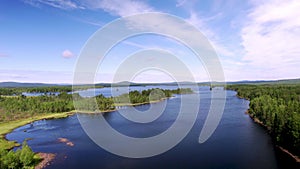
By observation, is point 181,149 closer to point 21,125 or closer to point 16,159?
point 16,159

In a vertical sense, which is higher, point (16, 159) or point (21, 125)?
point (16, 159)

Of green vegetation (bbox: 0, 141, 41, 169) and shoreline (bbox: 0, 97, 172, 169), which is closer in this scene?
green vegetation (bbox: 0, 141, 41, 169)

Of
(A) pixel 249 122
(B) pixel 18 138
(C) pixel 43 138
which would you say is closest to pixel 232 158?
(A) pixel 249 122

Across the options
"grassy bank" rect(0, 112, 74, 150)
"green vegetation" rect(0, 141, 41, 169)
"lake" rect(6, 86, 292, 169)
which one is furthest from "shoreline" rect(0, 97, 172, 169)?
"green vegetation" rect(0, 141, 41, 169)

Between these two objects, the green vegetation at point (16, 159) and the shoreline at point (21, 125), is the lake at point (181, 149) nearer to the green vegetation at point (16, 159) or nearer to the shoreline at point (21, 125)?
the shoreline at point (21, 125)

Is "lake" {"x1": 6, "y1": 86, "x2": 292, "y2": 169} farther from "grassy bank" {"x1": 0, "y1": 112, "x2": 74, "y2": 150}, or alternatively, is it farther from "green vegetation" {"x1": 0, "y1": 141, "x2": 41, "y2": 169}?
"green vegetation" {"x1": 0, "y1": 141, "x2": 41, "y2": 169}

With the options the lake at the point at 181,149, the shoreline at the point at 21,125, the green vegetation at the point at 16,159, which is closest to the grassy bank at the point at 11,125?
the shoreline at the point at 21,125

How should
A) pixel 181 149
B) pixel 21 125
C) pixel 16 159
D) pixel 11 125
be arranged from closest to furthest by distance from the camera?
pixel 16 159
pixel 181 149
pixel 11 125
pixel 21 125

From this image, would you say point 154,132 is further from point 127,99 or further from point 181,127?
point 127,99

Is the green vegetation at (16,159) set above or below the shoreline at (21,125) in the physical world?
above

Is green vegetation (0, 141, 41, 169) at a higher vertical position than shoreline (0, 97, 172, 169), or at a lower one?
higher

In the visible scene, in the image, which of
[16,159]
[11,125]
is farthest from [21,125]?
[16,159]

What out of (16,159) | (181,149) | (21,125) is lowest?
(21,125)
